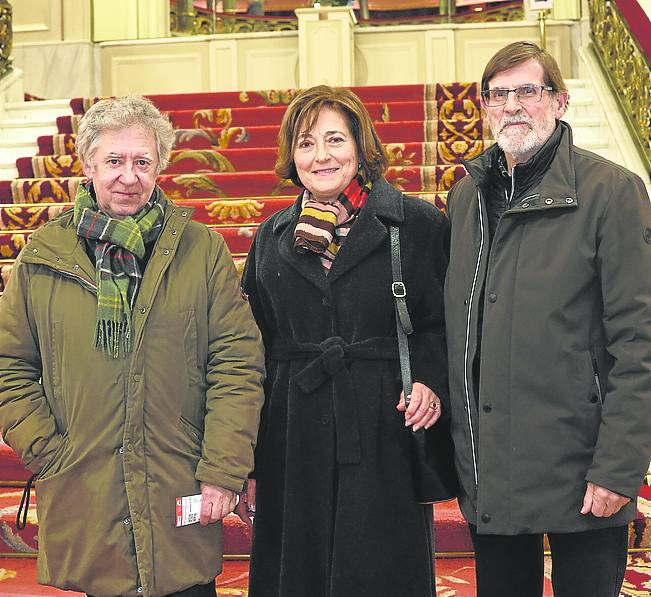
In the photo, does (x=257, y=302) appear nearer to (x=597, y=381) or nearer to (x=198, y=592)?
(x=198, y=592)

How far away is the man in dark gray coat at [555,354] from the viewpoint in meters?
2.01

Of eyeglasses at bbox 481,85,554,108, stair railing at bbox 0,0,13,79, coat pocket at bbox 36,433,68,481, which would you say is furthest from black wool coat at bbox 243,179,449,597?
stair railing at bbox 0,0,13,79

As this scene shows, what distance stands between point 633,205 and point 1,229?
4.21 m

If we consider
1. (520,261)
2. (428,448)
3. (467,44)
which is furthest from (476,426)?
(467,44)

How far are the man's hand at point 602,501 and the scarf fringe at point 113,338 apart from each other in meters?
1.03

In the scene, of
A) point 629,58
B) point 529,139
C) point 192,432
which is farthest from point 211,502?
point 629,58

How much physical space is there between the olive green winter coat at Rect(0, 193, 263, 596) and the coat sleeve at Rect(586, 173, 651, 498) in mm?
783

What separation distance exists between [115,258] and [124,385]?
0.29 metres

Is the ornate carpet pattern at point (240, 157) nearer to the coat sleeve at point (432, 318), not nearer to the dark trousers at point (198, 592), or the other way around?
the coat sleeve at point (432, 318)

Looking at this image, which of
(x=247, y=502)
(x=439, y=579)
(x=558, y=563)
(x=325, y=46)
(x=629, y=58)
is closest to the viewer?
(x=558, y=563)

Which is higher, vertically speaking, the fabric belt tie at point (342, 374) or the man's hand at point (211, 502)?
the fabric belt tie at point (342, 374)

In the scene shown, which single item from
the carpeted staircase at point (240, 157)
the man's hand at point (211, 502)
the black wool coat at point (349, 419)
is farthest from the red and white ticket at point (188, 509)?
the carpeted staircase at point (240, 157)

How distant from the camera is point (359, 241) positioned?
7.78 ft

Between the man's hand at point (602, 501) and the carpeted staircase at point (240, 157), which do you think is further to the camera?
the carpeted staircase at point (240, 157)
